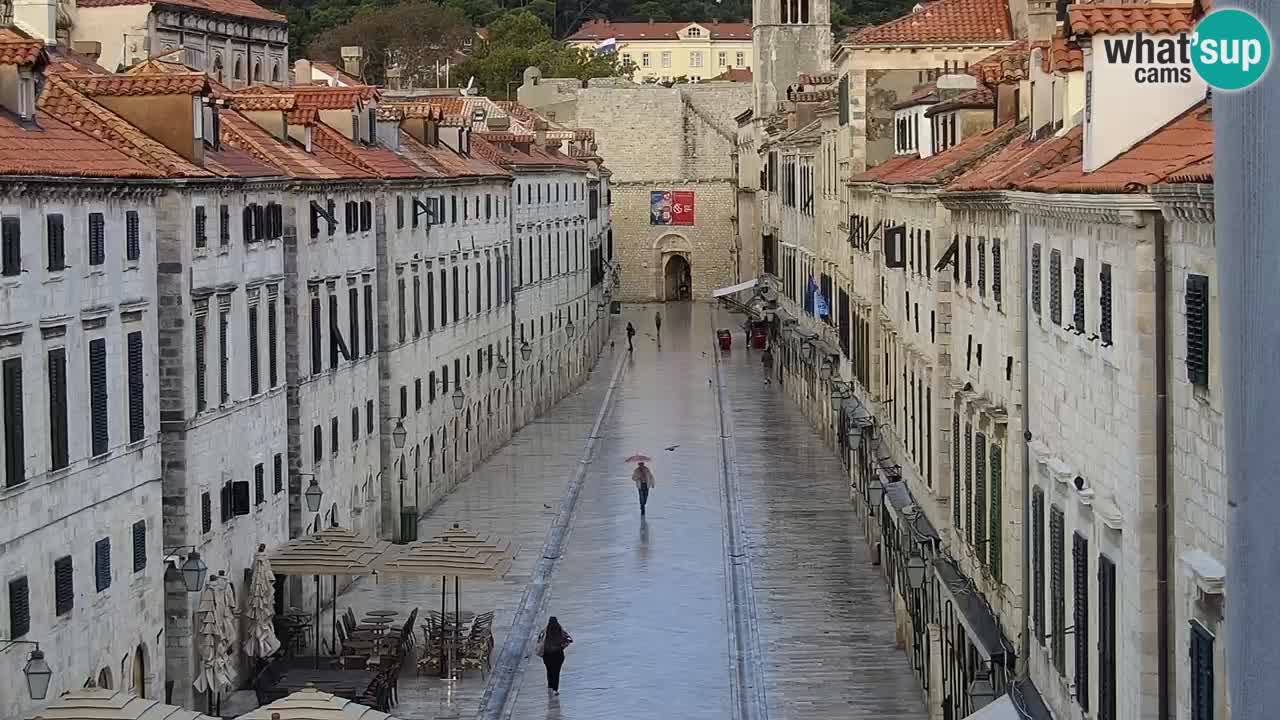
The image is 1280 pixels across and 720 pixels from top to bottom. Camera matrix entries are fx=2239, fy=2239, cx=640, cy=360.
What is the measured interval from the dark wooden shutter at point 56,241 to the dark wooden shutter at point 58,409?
3.25 feet

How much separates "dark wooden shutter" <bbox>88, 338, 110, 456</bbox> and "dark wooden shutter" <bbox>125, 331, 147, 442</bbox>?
106cm

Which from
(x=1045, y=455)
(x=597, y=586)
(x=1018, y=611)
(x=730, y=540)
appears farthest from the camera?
(x=730, y=540)

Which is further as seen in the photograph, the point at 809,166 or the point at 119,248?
the point at 809,166

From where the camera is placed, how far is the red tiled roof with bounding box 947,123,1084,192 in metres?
21.6

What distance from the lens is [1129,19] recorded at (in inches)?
732

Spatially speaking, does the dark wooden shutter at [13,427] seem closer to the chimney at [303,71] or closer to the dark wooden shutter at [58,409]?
the dark wooden shutter at [58,409]

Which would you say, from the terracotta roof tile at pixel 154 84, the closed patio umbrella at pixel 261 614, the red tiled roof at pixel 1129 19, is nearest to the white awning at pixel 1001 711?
the red tiled roof at pixel 1129 19

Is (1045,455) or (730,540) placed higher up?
(1045,455)

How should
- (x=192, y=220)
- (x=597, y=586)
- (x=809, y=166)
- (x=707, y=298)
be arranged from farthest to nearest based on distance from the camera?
1. (x=707, y=298)
2. (x=809, y=166)
3. (x=597, y=586)
4. (x=192, y=220)

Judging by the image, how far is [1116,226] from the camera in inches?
631

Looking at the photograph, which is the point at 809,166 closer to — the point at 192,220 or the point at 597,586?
the point at 597,586

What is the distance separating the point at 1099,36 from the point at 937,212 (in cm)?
1364

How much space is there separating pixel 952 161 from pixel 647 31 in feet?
522

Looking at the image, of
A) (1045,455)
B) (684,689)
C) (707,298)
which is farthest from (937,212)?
(707,298)
